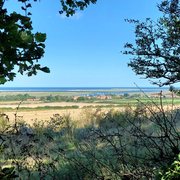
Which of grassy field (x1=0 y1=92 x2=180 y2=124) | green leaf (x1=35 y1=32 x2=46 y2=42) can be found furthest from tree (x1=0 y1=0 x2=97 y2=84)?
grassy field (x1=0 y1=92 x2=180 y2=124)

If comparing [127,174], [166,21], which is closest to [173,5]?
[166,21]

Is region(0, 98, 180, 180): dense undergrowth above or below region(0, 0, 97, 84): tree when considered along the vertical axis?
below

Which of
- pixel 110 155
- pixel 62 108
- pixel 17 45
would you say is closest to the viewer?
pixel 17 45

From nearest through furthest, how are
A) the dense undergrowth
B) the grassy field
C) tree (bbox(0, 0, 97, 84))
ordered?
tree (bbox(0, 0, 97, 84)), the dense undergrowth, the grassy field

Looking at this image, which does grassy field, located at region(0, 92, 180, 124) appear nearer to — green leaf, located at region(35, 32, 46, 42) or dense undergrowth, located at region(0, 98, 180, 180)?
dense undergrowth, located at region(0, 98, 180, 180)

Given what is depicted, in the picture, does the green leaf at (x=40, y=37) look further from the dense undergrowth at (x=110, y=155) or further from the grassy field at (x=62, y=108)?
the grassy field at (x=62, y=108)

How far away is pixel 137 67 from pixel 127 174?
28.5 feet

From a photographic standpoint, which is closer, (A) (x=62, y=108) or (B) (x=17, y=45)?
(B) (x=17, y=45)

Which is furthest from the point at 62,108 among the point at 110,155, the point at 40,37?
the point at 40,37

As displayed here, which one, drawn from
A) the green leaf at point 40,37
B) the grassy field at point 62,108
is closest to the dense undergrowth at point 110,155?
the grassy field at point 62,108

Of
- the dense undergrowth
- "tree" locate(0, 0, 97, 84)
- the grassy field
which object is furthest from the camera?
the grassy field

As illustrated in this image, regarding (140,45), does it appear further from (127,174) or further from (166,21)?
(127,174)

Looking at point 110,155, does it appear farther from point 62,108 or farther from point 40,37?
point 62,108

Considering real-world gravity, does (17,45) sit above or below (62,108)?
above
